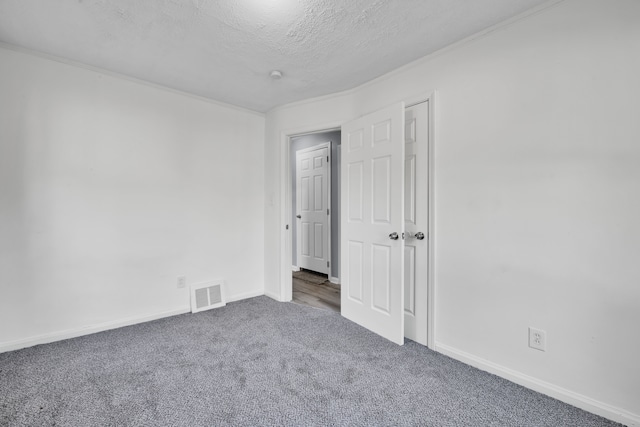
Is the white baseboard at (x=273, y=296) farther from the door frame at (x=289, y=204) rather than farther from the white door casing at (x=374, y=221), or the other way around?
the white door casing at (x=374, y=221)

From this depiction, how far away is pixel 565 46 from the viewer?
1.60m

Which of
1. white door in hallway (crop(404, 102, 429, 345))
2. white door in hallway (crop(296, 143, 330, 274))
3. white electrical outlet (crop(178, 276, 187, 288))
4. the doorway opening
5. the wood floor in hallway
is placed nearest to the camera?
white door in hallway (crop(404, 102, 429, 345))

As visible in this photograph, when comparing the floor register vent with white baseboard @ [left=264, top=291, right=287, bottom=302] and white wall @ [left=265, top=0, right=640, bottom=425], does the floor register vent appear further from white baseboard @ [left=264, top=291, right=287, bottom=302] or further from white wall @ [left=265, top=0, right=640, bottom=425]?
white wall @ [left=265, top=0, right=640, bottom=425]

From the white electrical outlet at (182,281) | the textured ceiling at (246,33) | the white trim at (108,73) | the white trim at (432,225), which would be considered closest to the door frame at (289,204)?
the white trim at (432,225)

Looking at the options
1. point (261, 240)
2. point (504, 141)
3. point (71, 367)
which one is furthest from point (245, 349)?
point (504, 141)

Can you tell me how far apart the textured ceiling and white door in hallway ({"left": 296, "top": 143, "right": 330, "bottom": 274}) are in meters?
1.96

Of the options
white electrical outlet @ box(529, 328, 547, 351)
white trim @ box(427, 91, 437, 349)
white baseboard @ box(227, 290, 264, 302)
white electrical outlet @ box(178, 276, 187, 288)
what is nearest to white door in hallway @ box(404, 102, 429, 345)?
white trim @ box(427, 91, 437, 349)

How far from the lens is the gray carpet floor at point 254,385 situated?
148 centimetres

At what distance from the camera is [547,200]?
1676 millimetres

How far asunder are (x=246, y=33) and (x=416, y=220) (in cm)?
196

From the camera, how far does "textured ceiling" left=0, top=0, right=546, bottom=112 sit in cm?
169

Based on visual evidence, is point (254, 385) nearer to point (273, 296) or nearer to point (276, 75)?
point (273, 296)

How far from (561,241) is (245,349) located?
2.33m

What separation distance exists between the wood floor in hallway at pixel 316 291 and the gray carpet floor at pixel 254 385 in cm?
78
